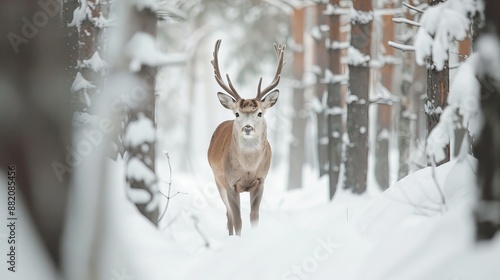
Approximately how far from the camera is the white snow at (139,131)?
22.4 ft

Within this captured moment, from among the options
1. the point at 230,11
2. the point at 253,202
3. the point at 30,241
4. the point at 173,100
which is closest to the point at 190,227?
the point at 253,202

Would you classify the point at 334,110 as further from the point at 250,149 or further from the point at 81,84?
the point at 81,84

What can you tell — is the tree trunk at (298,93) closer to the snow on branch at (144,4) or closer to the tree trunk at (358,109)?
the tree trunk at (358,109)

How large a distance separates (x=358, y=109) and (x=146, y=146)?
16.9 feet

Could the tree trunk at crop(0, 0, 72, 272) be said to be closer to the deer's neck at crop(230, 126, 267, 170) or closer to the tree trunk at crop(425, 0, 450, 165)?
the deer's neck at crop(230, 126, 267, 170)

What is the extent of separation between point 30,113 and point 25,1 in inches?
30.2

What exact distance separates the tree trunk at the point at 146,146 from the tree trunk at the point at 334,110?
672cm

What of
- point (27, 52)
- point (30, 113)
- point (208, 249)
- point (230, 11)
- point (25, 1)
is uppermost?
point (230, 11)

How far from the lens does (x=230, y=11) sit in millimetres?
27953

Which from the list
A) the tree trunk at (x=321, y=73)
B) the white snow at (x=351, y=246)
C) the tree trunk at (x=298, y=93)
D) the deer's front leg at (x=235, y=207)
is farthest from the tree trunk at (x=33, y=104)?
the tree trunk at (x=298, y=93)

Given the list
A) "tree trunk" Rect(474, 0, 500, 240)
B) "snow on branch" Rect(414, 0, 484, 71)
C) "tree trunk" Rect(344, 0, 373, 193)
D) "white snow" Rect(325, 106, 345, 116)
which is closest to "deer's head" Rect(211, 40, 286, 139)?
"tree trunk" Rect(344, 0, 373, 193)

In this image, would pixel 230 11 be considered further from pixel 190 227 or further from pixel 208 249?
pixel 208 249

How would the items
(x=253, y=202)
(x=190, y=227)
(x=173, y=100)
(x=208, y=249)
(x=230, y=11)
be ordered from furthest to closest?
(x=173, y=100) → (x=230, y=11) → (x=190, y=227) → (x=253, y=202) → (x=208, y=249)

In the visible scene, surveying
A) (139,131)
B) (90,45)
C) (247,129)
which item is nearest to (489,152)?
(139,131)
